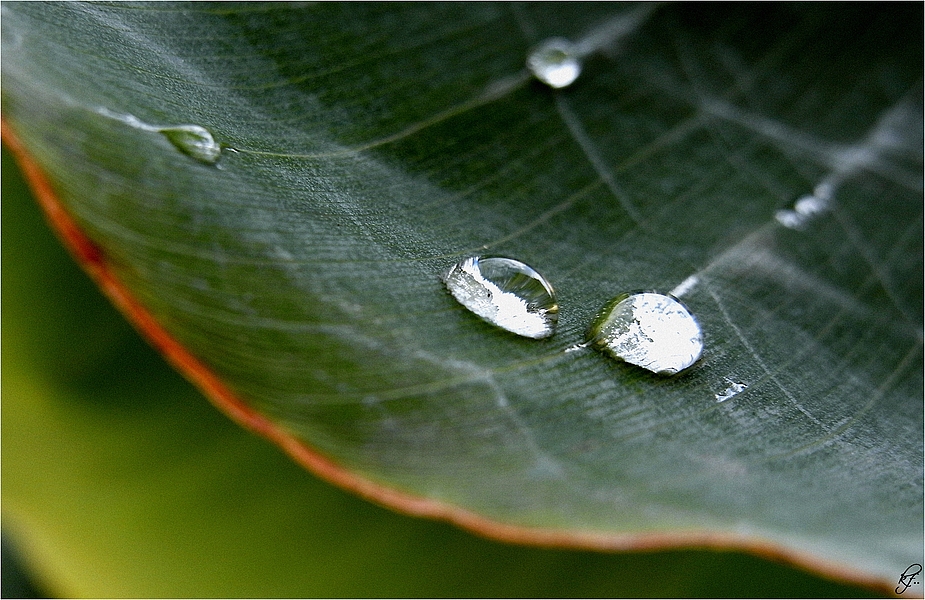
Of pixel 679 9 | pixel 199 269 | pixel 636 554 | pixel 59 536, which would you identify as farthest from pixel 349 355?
pixel 679 9

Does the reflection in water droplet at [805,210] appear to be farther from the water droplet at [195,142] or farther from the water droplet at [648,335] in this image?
the water droplet at [195,142]

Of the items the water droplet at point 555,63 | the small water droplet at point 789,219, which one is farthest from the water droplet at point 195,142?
the small water droplet at point 789,219

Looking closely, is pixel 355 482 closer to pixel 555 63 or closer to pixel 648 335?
pixel 648 335

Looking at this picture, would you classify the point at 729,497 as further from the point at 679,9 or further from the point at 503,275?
the point at 679,9

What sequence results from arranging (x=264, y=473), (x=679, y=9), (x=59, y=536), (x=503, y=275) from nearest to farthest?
1. (x=503, y=275)
2. (x=264, y=473)
3. (x=59, y=536)
4. (x=679, y=9)
